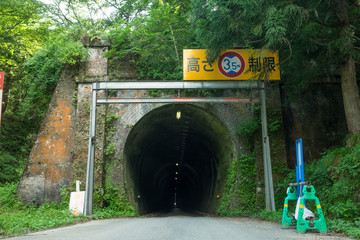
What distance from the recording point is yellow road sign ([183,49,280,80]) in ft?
35.8

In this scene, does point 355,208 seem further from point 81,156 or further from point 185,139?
point 185,139

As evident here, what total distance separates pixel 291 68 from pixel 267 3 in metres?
3.42

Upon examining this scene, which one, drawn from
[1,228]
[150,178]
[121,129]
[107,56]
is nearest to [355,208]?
[1,228]

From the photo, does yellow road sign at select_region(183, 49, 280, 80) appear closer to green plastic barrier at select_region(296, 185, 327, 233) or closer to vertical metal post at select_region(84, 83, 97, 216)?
vertical metal post at select_region(84, 83, 97, 216)

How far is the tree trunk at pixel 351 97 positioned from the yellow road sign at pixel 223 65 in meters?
2.12

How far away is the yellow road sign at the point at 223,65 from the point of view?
10.9 meters

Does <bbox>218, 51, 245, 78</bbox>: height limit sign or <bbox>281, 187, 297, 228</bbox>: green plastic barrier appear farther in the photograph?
<bbox>218, 51, 245, 78</bbox>: height limit sign

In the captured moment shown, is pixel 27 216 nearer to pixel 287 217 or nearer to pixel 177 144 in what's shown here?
pixel 287 217

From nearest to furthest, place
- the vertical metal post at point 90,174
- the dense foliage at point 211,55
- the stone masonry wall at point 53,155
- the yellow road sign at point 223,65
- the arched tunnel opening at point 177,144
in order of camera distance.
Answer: the dense foliage at point 211,55 → the vertical metal post at point 90,174 → the yellow road sign at point 223,65 → the stone masonry wall at point 53,155 → the arched tunnel opening at point 177,144

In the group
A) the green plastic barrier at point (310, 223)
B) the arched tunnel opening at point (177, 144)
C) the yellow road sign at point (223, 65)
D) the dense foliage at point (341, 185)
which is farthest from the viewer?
the arched tunnel opening at point (177, 144)

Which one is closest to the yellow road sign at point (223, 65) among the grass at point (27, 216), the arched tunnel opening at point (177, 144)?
the arched tunnel opening at point (177, 144)

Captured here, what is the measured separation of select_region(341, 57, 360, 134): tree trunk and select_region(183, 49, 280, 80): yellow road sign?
2.12 meters

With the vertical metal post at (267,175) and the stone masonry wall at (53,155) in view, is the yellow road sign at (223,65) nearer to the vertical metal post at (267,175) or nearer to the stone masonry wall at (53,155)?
the vertical metal post at (267,175)

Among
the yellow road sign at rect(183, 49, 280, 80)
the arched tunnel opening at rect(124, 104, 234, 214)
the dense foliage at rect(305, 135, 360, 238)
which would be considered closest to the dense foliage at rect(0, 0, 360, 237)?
the dense foliage at rect(305, 135, 360, 238)
